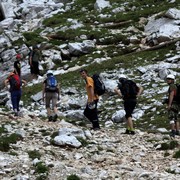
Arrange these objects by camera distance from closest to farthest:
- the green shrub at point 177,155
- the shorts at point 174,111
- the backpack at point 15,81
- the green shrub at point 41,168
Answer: the green shrub at point 41,168 → the green shrub at point 177,155 → the shorts at point 174,111 → the backpack at point 15,81

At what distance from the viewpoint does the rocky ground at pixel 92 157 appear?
1173 centimetres

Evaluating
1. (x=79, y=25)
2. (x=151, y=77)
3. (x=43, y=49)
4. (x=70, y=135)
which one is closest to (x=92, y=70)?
(x=151, y=77)

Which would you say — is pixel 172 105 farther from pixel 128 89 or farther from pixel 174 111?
pixel 128 89

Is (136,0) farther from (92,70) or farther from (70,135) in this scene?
(70,135)

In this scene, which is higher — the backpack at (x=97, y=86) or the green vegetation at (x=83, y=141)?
the backpack at (x=97, y=86)

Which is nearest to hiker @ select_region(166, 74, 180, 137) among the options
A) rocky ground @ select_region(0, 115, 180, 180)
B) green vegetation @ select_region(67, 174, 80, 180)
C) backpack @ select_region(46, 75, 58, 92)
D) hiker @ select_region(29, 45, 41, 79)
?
rocky ground @ select_region(0, 115, 180, 180)

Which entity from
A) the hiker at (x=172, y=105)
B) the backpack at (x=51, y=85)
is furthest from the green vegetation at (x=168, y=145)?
the backpack at (x=51, y=85)

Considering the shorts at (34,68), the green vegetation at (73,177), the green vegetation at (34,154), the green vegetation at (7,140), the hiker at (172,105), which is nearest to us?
the green vegetation at (73,177)

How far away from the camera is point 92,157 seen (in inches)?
527

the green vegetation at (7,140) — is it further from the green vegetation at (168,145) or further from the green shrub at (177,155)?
the green shrub at (177,155)

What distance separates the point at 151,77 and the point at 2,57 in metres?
14.0

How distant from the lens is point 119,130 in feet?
59.0

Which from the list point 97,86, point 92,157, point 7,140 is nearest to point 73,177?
point 92,157

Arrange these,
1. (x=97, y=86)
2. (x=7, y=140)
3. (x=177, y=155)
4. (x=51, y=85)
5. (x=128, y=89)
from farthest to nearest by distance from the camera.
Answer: (x=51, y=85) → (x=97, y=86) → (x=128, y=89) → (x=7, y=140) → (x=177, y=155)
